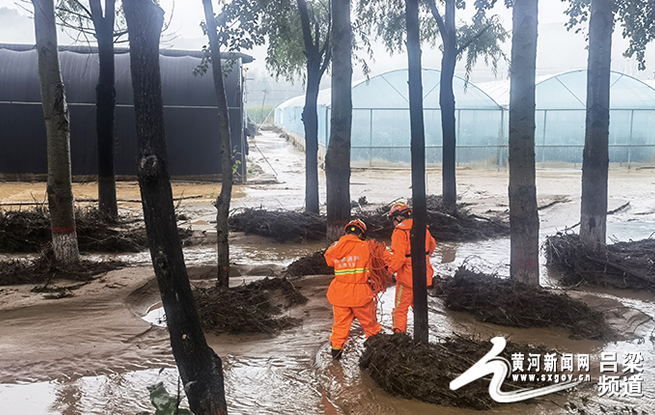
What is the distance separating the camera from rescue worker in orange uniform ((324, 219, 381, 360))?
5648mm

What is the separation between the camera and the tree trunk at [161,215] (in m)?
3.38

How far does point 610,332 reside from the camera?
6.45 metres

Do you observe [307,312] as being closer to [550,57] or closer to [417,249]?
[417,249]

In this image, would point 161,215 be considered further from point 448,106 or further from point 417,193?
point 448,106

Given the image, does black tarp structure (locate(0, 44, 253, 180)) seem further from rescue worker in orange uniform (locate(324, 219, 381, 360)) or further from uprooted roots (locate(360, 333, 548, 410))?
uprooted roots (locate(360, 333, 548, 410))

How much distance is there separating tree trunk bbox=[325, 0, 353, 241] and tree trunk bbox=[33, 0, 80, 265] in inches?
151

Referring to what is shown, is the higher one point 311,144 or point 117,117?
point 117,117

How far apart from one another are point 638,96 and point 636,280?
2270 centimetres

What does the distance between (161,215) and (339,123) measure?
6298mm

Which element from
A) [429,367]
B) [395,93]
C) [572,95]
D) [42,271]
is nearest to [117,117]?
[395,93]

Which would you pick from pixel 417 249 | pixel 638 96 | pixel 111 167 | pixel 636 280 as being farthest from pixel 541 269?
pixel 638 96

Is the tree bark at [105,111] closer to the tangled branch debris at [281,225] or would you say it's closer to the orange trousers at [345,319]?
the tangled branch debris at [281,225]

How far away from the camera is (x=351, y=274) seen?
5703 mm

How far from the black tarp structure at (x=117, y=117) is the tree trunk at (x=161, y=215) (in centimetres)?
1777
